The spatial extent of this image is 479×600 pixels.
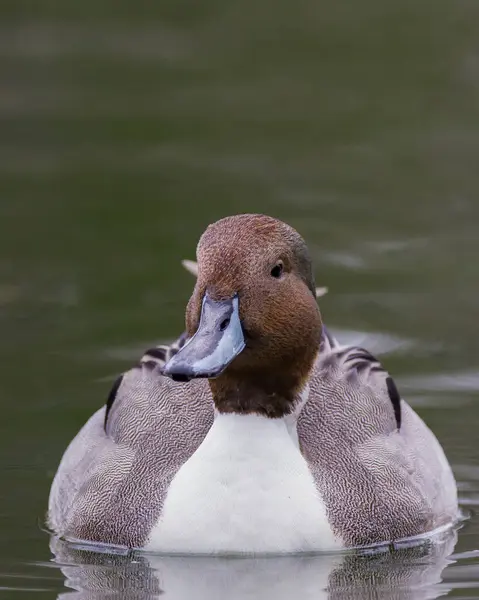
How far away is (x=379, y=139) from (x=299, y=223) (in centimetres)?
205

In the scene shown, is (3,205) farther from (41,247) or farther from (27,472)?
(27,472)

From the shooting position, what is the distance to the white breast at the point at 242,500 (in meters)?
6.88

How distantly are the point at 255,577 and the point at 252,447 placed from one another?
53 cm

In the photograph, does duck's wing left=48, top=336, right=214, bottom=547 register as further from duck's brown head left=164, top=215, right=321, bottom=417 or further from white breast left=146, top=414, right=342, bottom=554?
duck's brown head left=164, top=215, right=321, bottom=417

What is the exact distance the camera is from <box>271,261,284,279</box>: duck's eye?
6.82m

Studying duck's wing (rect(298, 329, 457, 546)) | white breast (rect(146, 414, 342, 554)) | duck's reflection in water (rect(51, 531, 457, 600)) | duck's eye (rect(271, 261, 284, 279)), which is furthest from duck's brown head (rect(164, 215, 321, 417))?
duck's reflection in water (rect(51, 531, 457, 600))

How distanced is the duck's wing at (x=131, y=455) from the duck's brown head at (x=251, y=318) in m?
0.53

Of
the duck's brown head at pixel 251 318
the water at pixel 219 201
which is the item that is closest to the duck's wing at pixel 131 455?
the water at pixel 219 201

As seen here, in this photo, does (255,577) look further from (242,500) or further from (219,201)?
(219,201)

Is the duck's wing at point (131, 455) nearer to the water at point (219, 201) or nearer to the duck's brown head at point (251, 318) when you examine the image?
the water at point (219, 201)

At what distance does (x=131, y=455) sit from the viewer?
7496 millimetres

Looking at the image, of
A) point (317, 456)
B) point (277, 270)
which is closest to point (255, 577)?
point (317, 456)

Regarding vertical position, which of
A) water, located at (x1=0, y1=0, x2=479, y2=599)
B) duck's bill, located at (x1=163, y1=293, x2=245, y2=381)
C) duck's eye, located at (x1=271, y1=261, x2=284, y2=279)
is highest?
water, located at (x1=0, y1=0, x2=479, y2=599)

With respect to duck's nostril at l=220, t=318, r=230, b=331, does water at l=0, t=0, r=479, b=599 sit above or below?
above
